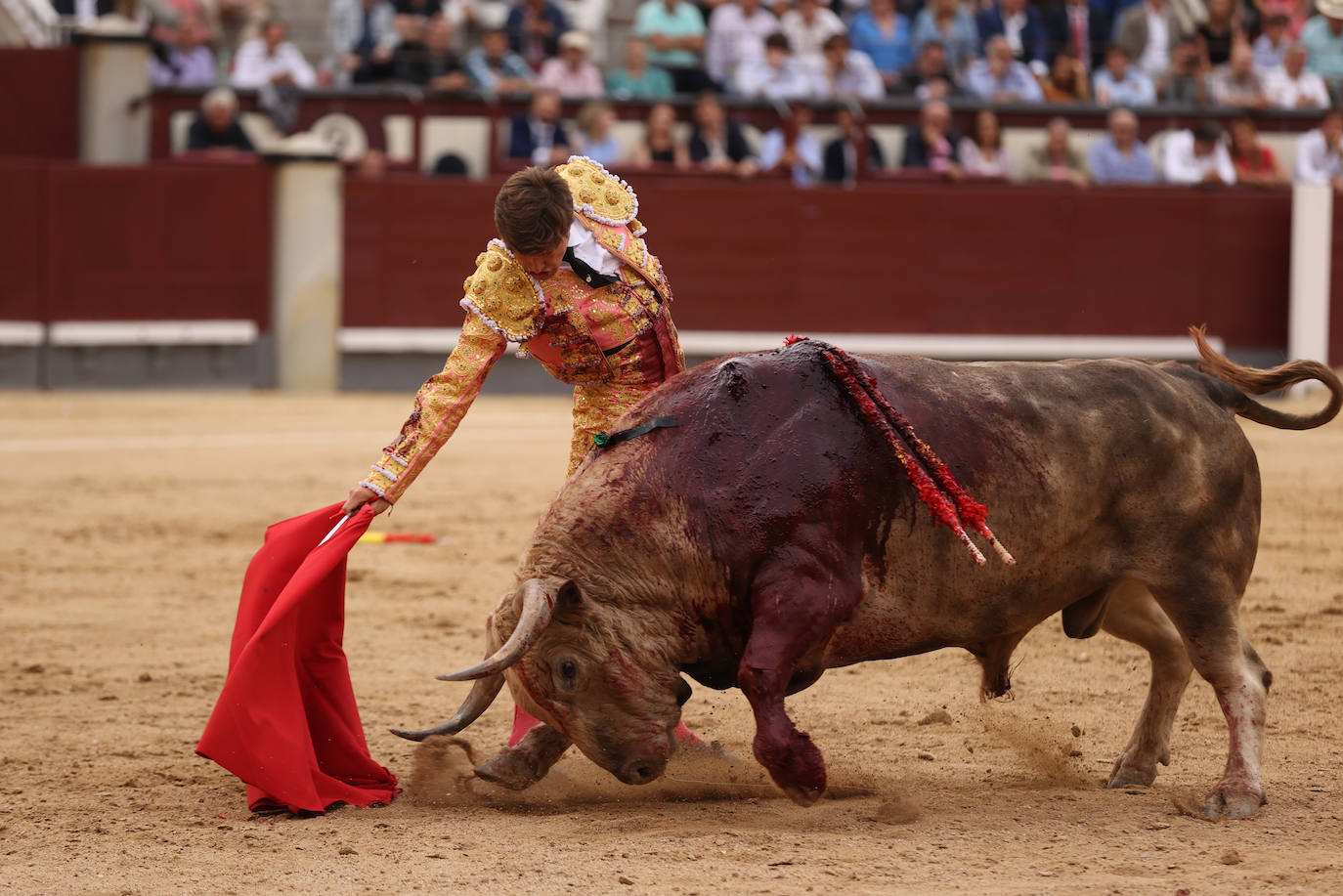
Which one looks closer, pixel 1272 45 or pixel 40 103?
pixel 40 103

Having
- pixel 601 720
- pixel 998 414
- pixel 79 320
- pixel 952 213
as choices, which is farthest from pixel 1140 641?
pixel 79 320

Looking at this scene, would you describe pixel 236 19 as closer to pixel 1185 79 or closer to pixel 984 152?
pixel 984 152

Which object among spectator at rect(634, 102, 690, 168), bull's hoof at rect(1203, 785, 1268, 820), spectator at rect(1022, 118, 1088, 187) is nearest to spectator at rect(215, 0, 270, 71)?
spectator at rect(634, 102, 690, 168)

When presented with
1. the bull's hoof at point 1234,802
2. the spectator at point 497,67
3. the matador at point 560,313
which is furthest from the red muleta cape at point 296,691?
the spectator at point 497,67

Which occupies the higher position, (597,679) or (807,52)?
(807,52)

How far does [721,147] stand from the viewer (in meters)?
11.0

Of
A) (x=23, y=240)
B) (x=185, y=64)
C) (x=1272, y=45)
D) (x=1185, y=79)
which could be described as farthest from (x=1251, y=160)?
(x=23, y=240)

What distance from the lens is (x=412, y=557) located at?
6.10 m

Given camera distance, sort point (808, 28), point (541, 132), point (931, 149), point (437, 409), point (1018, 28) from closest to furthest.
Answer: point (437, 409), point (541, 132), point (931, 149), point (808, 28), point (1018, 28)

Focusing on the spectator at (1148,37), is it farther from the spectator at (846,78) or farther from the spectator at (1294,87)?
the spectator at (846,78)

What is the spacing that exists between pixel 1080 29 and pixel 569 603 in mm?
9812

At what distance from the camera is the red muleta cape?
3.26 meters

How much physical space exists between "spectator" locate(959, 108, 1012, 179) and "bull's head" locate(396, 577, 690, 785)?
843cm

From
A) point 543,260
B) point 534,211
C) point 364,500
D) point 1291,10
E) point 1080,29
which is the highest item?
point 1291,10
